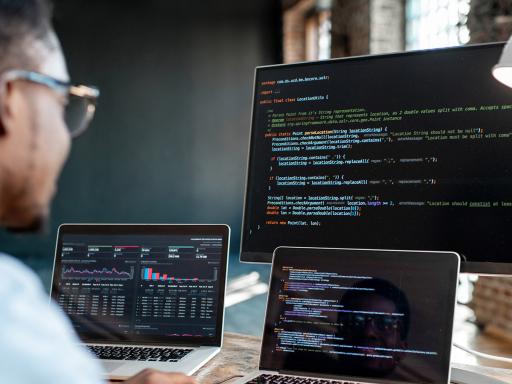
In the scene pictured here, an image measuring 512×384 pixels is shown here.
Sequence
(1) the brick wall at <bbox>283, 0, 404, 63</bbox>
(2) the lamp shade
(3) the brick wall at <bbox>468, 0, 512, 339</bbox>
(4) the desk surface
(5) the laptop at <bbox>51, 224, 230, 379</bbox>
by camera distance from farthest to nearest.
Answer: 1. (1) the brick wall at <bbox>283, 0, 404, 63</bbox>
2. (3) the brick wall at <bbox>468, 0, 512, 339</bbox>
3. (5) the laptop at <bbox>51, 224, 230, 379</bbox>
4. (4) the desk surface
5. (2) the lamp shade

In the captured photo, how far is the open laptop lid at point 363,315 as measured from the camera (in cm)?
101

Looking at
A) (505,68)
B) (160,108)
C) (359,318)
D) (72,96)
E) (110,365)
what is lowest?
(110,365)

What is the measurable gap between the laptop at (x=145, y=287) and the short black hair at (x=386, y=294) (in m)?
0.30

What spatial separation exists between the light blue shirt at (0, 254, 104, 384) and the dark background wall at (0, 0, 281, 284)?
289 inches

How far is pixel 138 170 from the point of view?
26.9ft

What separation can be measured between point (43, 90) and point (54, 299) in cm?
88

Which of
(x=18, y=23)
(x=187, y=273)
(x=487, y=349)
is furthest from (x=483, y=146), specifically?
(x=487, y=349)

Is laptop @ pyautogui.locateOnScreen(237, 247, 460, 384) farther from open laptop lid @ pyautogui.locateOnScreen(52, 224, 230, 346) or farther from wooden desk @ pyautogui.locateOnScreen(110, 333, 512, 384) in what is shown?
open laptop lid @ pyautogui.locateOnScreen(52, 224, 230, 346)

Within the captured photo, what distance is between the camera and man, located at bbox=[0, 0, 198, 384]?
0.45 metres

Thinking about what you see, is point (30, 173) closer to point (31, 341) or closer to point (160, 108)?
point (31, 341)

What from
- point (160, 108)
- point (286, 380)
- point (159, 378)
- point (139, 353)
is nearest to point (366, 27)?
point (160, 108)

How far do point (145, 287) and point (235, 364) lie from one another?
0.26m

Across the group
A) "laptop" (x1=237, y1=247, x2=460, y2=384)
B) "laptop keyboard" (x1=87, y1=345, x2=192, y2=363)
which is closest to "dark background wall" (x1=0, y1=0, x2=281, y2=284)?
"laptop keyboard" (x1=87, y1=345, x2=192, y2=363)

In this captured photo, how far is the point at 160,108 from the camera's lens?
8.28 m
